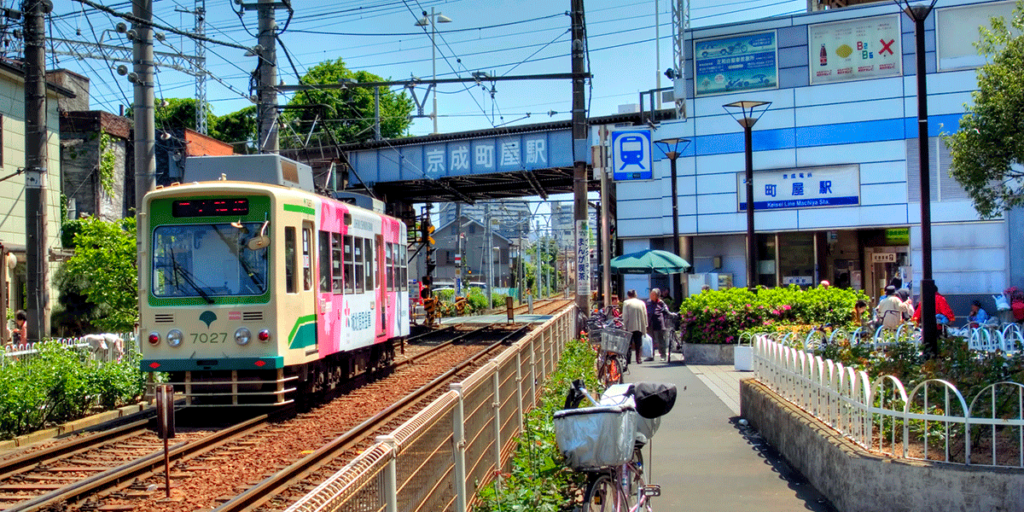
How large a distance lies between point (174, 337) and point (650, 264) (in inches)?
548

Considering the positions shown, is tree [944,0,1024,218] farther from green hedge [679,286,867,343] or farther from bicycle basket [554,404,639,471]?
bicycle basket [554,404,639,471]

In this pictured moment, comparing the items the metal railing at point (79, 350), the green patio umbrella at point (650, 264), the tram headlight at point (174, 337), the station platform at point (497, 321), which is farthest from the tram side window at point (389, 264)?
the station platform at point (497, 321)

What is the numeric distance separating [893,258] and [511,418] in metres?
27.3

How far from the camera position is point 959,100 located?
30625 mm

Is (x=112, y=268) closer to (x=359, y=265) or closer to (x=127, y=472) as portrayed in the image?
(x=359, y=265)

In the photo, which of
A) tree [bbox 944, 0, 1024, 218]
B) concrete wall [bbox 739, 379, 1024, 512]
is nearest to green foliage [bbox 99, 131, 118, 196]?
tree [bbox 944, 0, 1024, 218]

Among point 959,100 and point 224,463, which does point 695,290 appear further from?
point 224,463

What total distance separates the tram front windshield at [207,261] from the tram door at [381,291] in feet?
15.8

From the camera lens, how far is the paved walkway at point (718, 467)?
7527mm

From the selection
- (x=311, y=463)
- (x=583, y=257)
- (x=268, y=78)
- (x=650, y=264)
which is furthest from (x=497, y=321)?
(x=311, y=463)

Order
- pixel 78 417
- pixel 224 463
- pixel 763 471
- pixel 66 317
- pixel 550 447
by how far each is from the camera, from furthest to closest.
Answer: pixel 66 317 < pixel 78 417 < pixel 224 463 < pixel 763 471 < pixel 550 447

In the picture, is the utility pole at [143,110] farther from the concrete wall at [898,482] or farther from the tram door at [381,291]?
the concrete wall at [898,482]

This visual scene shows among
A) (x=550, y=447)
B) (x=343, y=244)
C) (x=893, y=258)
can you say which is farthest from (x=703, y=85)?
(x=550, y=447)

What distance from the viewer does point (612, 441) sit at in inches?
218
